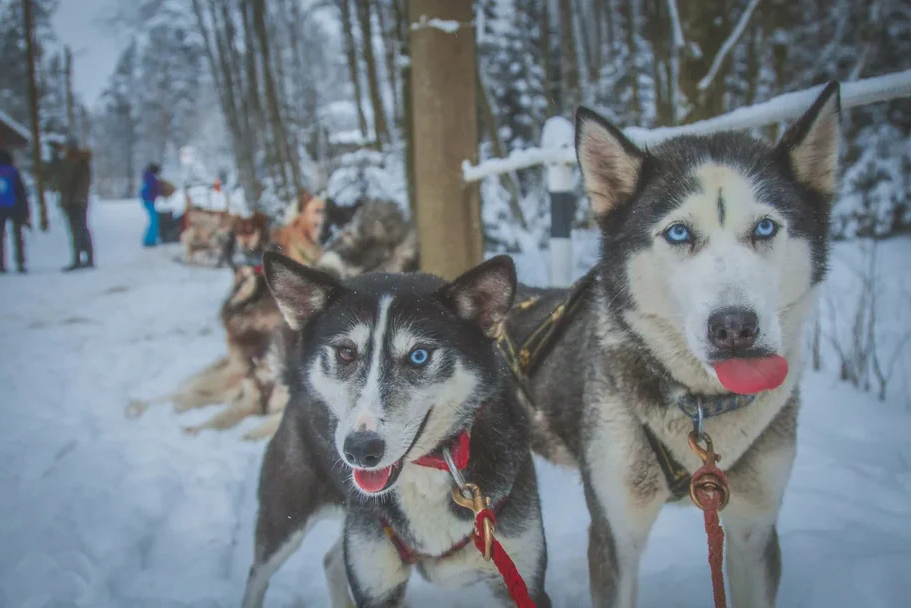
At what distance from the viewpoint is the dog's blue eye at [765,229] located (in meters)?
→ 1.57

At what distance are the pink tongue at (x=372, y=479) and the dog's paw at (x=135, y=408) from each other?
3910 millimetres

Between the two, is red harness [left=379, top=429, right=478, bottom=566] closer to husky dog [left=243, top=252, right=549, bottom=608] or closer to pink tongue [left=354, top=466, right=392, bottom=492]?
husky dog [left=243, top=252, right=549, bottom=608]

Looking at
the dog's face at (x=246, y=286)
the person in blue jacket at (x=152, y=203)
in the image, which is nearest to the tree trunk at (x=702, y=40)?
the dog's face at (x=246, y=286)

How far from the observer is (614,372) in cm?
193

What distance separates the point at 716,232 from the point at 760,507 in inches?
36.3

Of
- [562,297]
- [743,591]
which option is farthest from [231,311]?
[743,591]

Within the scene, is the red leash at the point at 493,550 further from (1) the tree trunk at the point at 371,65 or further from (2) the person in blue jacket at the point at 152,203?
(2) the person in blue jacket at the point at 152,203

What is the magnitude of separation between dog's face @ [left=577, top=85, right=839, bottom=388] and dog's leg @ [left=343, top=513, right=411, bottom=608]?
1.15 meters

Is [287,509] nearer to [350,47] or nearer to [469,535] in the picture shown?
[469,535]

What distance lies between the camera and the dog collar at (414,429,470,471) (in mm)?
1919

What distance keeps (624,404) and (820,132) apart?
0.99 m

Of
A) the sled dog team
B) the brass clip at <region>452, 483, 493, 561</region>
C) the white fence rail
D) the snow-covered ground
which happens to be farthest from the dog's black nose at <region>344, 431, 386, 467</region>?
the white fence rail

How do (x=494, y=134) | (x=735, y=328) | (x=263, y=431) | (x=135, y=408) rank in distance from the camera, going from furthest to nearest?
1. (x=494, y=134)
2. (x=135, y=408)
3. (x=263, y=431)
4. (x=735, y=328)

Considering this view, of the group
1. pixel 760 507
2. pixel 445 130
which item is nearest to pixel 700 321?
pixel 760 507
